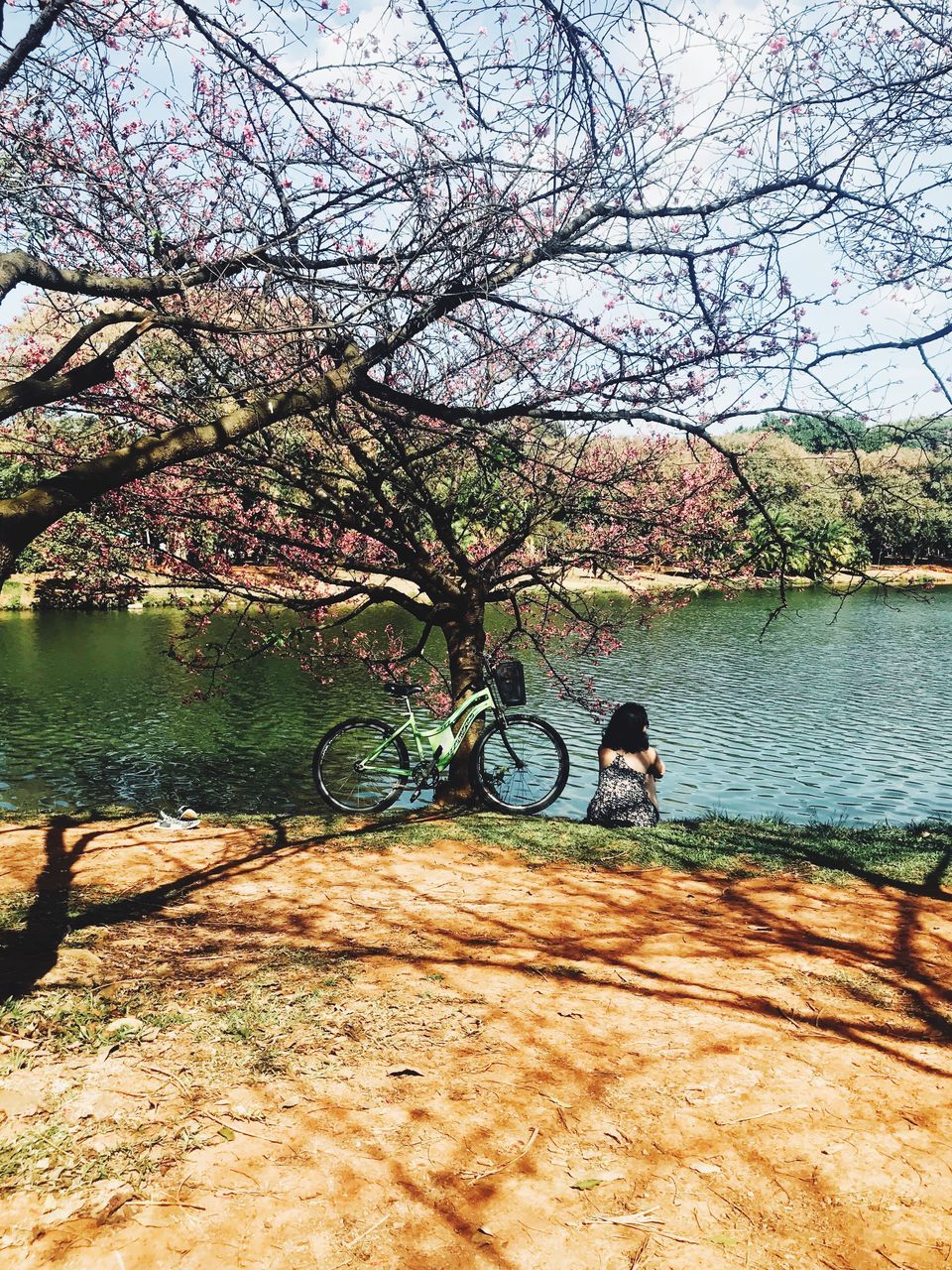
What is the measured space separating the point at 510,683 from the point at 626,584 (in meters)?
1.76

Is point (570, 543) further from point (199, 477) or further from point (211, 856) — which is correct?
point (211, 856)

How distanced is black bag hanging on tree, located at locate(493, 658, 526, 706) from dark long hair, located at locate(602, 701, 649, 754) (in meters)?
0.82

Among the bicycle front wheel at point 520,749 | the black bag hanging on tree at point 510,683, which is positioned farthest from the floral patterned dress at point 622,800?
the black bag hanging on tree at point 510,683

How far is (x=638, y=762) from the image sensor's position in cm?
747

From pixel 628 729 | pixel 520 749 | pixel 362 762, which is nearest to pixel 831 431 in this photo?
pixel 628 729

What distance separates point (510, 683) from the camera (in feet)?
23.7

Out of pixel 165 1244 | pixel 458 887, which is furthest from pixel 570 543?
pixel 165 1244

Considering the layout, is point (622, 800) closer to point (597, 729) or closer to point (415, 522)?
point (415, 522)

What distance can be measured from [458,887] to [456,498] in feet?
14.4

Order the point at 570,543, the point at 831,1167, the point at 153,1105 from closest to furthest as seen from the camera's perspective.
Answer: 1. the point at 831,1167
2. the point at 153,1105
3. the point at 570,543

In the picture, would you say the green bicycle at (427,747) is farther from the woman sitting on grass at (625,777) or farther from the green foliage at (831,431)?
the green foliage at (831,431)

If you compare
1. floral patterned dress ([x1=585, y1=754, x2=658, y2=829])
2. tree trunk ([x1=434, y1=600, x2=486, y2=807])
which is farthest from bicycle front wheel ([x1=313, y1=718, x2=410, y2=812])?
floral patterned dress ([x1=585, y1=754, x2=658, y2=829])

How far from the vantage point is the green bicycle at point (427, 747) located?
724 cm

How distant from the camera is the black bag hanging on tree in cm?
723
